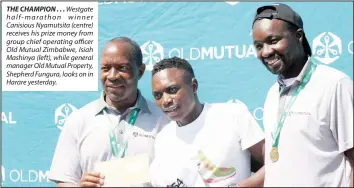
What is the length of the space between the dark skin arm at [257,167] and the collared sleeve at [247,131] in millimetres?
A: 34

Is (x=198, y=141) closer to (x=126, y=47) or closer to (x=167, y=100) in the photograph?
(x=167, y=100)

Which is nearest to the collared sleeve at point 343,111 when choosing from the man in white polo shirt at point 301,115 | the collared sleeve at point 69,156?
the man in white polo shirt at point 301,115

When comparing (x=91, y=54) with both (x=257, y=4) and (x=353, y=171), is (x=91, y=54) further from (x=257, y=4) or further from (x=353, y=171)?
(x=353, y=171)

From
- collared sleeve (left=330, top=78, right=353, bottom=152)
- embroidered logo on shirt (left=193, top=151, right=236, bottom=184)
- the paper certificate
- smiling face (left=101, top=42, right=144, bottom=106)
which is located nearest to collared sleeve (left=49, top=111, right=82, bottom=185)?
smiling face (left=101, top=42, right=144, bottom=106)

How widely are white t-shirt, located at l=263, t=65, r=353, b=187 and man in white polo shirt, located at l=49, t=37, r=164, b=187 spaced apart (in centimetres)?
76

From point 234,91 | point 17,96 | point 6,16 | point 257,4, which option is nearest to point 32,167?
point 17,96

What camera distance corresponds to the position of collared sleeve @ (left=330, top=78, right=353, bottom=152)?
2.23m

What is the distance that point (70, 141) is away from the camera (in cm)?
281

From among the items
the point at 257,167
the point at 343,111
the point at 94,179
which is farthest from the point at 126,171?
the point at 343,111

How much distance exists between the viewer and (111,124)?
2.80 m

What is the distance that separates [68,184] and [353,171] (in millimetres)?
1406

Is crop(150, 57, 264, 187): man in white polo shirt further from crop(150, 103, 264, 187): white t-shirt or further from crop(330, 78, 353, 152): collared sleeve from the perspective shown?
crop(330, 78, 353, 152): collared sleeve

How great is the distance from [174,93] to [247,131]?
384 millimetres

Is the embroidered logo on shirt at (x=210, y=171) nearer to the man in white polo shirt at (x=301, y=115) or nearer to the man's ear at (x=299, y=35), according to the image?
the man in white polo shirt at (x=301, y=115)
